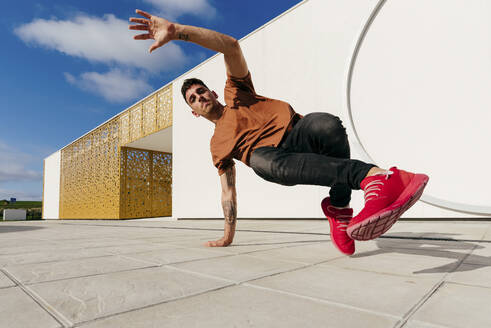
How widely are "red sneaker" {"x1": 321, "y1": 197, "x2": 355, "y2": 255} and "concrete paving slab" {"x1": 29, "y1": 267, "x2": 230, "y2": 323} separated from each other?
29.2 inches

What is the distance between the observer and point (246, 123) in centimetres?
151

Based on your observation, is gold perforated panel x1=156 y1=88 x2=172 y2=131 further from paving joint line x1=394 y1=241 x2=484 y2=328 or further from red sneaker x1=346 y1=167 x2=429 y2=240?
paving joint line x1=394 y1=241 x2=484 y2=328

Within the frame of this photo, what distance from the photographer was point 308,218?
5.26m

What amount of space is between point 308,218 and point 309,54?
305 centimetres

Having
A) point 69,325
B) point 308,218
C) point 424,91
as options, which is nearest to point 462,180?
point 424,91

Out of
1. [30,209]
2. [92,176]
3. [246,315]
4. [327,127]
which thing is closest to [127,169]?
[92,176]

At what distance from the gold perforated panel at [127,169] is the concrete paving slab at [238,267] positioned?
28.2 ft

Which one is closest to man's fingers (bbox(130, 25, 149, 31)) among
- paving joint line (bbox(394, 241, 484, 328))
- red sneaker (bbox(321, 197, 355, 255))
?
red sneaker (bbox(321, 197, 355, 255))

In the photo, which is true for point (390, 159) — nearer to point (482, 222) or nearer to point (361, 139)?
point (361, 139)

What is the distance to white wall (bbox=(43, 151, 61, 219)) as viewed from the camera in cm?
1725

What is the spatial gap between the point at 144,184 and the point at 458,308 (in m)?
12.3

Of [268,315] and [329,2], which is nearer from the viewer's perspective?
[268,315]

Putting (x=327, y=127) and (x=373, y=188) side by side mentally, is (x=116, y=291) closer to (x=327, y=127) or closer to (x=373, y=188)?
(x=373, y=188)

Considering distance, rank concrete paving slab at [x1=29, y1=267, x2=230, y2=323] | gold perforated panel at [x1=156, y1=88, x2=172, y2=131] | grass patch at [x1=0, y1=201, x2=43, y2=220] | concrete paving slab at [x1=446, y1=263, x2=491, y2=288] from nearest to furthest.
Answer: concrete paving slab at [x1=29, y1=267, x2=230, y2=323]
concrete paving slab at [x1=446, y1=263, x2=491, y2=288]
gold perforated panel at [x1=156, y1=88, x2=172, y2=131]
grass patch at [x1=0, y1=201, x2=43, y2=220]
